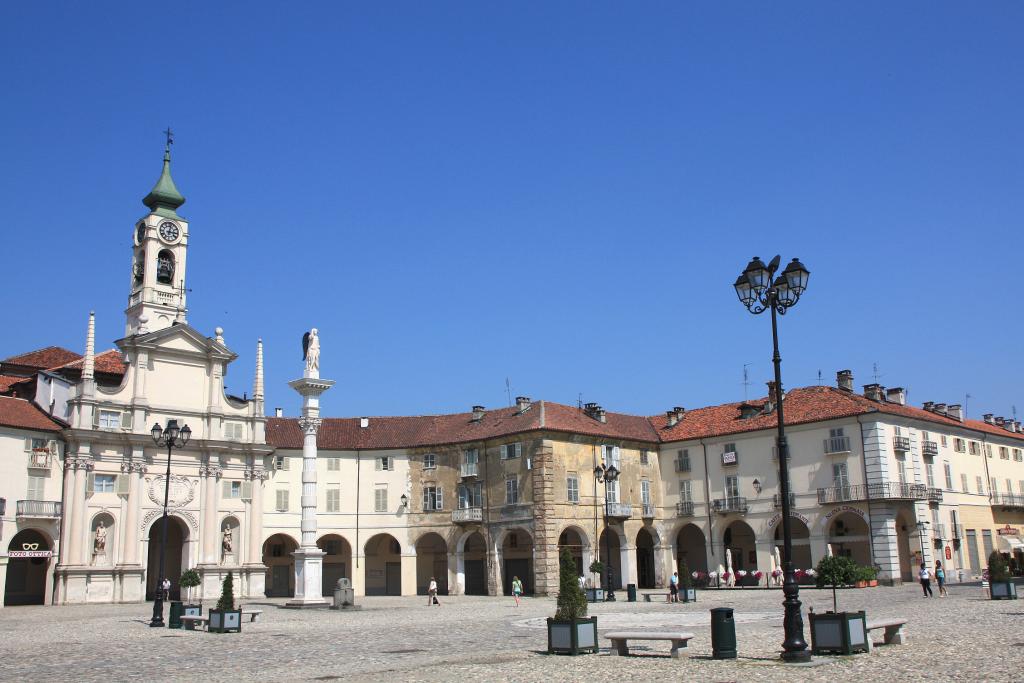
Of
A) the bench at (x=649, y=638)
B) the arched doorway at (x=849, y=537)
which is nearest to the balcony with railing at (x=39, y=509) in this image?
the bench at (x=649, y=638)

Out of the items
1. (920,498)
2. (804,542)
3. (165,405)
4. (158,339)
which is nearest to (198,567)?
(165,405)

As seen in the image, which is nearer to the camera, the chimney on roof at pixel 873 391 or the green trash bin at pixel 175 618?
the green trash bin at pixel 175 618

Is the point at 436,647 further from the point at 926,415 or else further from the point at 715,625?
the point at 926,415

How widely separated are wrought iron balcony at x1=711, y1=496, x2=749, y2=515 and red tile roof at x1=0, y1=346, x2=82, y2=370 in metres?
41.8

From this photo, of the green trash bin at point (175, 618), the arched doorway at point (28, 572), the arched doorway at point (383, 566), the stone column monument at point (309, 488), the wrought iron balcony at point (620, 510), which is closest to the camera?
the green trash bin at point (175, 618)

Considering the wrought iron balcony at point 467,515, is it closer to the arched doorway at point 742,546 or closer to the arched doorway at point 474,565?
the arched doorway at point 474,565

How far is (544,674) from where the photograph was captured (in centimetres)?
1573

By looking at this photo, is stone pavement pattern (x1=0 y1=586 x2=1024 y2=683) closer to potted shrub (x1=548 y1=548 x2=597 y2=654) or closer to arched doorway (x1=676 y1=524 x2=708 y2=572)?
potted shrub (x1=548 y1=548 x2=597 y2=654)

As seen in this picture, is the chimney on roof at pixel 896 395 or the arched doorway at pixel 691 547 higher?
the chimney on roof at pixel 896 395

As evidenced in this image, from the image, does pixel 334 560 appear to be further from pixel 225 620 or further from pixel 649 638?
pixel 649 638

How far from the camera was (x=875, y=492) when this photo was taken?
164ft

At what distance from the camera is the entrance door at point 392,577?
210 feet

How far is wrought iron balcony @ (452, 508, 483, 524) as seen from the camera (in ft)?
190

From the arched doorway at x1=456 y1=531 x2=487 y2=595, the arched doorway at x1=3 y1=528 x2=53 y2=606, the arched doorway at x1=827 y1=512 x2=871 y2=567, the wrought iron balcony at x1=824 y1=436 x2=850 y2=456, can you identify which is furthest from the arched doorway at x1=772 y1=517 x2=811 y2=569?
the arched doorway at x1=3 y1=528 x2=53 y2=606
